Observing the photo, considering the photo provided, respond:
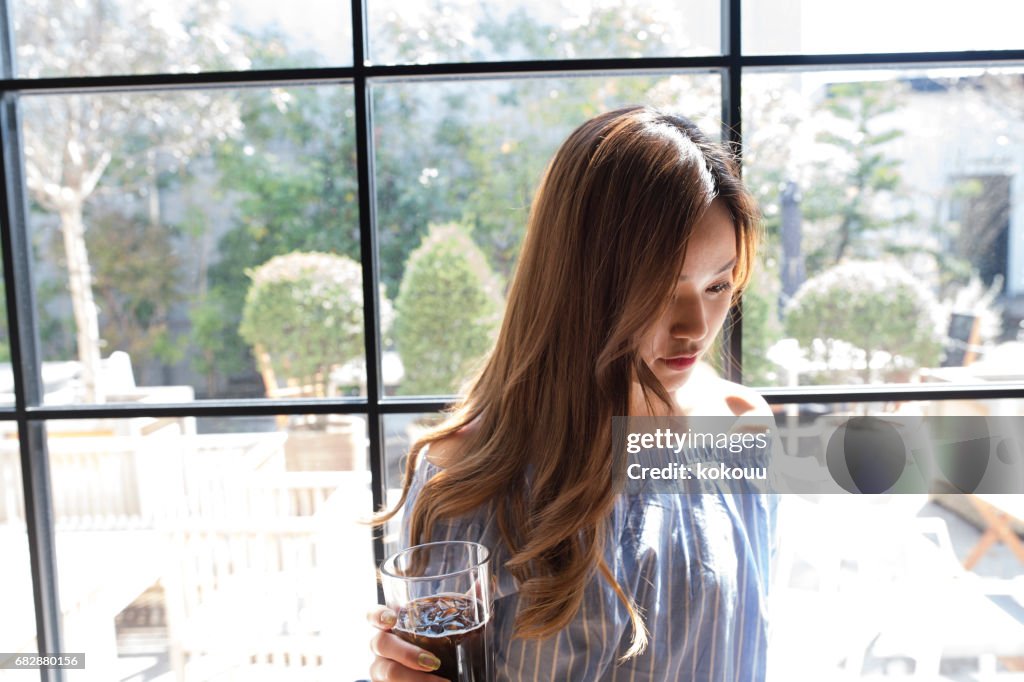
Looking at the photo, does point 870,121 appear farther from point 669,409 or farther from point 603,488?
point 603,488

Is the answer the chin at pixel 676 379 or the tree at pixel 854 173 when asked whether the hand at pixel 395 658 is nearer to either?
the chin at pixel 676 379

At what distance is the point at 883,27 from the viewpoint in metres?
1.25

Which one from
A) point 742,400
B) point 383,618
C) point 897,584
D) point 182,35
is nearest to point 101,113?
point 182,35

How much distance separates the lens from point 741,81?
124 cm

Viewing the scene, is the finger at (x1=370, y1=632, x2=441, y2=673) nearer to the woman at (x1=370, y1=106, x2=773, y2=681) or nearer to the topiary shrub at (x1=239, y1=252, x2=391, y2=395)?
the woman at (x1=370, y1=106, x2=773, y2=681)

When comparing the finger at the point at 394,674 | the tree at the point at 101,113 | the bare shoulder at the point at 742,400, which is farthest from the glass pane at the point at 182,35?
the finger at the point at 394,674

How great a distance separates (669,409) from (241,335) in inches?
Result: 33.3

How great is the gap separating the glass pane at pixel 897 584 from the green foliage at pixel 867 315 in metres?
0.11

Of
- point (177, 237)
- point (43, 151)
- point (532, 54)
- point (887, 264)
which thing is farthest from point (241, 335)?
point (887, 264)

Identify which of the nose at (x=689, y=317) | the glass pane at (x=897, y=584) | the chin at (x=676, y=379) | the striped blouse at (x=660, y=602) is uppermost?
the nose at (x=689, y=317)

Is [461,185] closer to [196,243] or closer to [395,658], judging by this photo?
[196,243]

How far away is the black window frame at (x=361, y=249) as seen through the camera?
4.05 ft

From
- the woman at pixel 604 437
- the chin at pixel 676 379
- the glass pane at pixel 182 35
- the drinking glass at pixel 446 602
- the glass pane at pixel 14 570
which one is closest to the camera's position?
the drinking glass at pixel 446 602

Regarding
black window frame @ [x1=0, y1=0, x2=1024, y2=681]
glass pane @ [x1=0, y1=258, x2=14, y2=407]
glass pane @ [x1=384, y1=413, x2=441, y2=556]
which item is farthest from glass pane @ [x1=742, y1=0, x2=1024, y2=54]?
glass pane @ [x1=0, y1=258, x2=14, y2=407]
